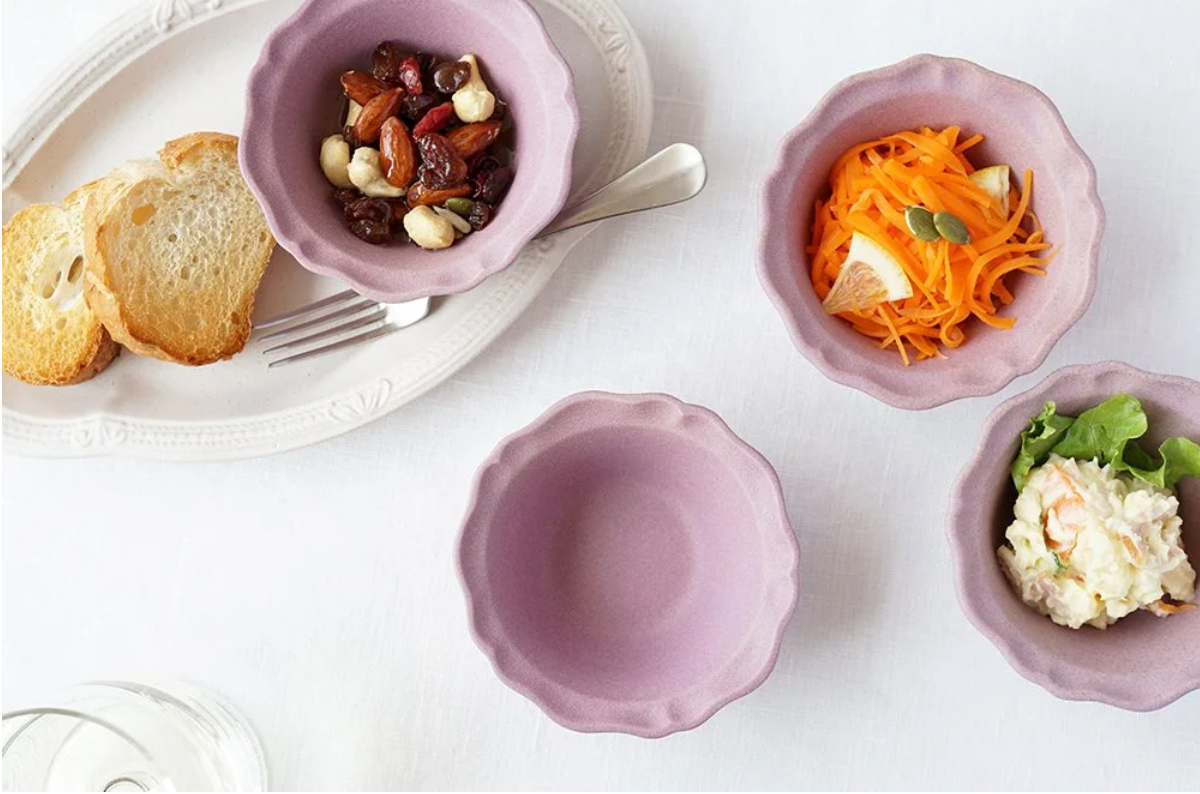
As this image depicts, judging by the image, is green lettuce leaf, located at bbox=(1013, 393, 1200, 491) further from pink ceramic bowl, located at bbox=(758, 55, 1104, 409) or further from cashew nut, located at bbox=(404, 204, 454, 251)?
cashew nut, located at bbox=(404, 204, 454, 251)

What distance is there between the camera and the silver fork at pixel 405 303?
1.36 meters

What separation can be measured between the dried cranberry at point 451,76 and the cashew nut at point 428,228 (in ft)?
0.50

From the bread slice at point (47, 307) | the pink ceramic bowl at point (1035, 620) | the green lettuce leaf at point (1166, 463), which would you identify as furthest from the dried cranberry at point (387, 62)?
the green lettuce leaf at point (1166, 463)

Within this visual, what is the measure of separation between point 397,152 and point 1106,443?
0.90 metres

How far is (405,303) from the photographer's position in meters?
1.39

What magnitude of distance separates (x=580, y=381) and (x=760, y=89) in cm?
45

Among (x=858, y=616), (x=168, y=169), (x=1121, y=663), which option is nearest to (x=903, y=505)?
(x=858, y=616)

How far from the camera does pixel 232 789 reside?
1422mm

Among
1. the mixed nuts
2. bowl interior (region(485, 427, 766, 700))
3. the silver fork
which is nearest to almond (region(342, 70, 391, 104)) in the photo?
the mixed nuts

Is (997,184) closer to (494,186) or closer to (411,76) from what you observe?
(494,186)

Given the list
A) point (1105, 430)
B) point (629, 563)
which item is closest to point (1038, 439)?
point (1105, 430)

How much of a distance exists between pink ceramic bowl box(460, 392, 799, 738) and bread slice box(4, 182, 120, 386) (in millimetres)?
560

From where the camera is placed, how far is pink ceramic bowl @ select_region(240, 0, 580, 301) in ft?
4.25

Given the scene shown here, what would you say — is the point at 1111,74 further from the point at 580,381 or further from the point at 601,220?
the point at 580,381
